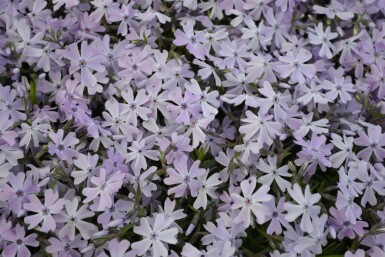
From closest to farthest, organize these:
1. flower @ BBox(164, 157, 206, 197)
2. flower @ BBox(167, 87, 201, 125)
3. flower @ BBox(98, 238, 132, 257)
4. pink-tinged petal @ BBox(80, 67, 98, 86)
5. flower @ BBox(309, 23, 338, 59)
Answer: flower @ BBox(98, 238, 132, 257)
flower @ BBox(164, 157, 206, 197)
flower @ BBox(167, 87, 201, 125)
pink-tinged petal @ BBox(80, 67, 98, 86)
flower @ BBox(309, 23, 338, 59)

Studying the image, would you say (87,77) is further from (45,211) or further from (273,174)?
(273,174)

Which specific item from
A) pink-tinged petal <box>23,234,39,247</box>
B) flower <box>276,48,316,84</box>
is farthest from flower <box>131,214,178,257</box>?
flower <box>276,48,316,84</box>

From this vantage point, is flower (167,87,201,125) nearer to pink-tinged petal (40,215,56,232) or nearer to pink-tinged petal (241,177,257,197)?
pink-tinged petal (241,177,257,197)

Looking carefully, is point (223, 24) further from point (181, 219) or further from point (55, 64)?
point (181, 219)

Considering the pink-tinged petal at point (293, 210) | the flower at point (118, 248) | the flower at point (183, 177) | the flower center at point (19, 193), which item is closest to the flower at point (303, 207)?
the pink-tinged petal at point (293, 210)

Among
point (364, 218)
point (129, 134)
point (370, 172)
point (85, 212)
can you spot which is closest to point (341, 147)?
point (370, 172)

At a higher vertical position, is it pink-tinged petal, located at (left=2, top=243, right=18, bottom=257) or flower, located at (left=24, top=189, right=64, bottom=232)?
flower, located at (left=24, top=189, right=64, bottom=232)

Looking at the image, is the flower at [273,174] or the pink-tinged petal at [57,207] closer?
the pink-tinged petal at [57,207]

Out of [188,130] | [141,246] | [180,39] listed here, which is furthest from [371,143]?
[141,246]

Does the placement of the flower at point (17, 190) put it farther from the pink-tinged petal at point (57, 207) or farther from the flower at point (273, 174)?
the flower at point (273, 174)

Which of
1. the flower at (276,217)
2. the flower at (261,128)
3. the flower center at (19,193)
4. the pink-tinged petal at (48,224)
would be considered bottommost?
the flower at (276,217)
